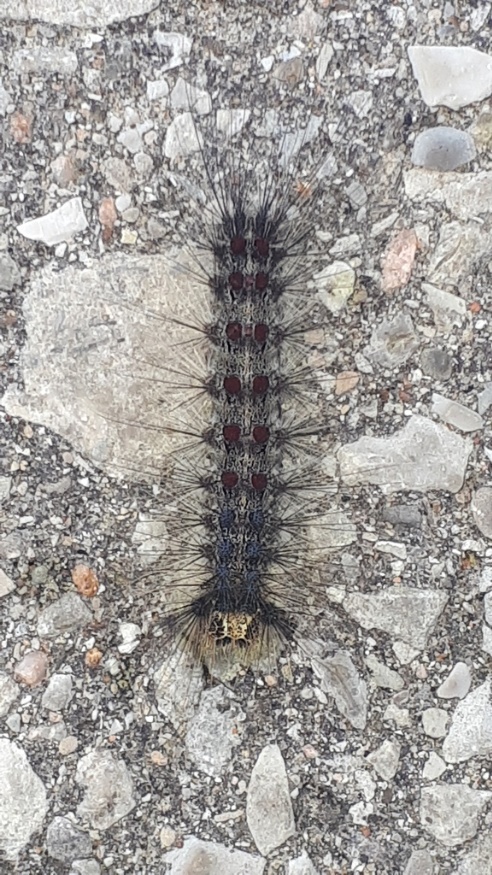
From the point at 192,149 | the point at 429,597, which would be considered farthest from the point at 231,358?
the point at 429,597

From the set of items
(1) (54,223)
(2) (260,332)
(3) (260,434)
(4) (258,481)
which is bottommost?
(4) (258,481)

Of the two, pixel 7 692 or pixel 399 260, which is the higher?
pixel 399 260

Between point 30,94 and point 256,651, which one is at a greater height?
point 30,94

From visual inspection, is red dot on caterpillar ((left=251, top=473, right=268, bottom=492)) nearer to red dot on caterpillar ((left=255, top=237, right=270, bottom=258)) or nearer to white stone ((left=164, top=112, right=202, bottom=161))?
red dot on caterpillar ((left=255, top=237, right=270, bottom=258))

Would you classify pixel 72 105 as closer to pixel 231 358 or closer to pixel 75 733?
pixel 231 358

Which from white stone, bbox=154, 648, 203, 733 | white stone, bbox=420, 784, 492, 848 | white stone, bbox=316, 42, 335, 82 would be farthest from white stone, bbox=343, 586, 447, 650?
white stone, bbox=316, 42, 335, 82

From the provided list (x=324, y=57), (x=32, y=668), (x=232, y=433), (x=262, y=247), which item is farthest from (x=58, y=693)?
(x=324, y=57)

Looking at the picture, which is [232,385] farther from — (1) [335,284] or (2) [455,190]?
(2) [455,190]
